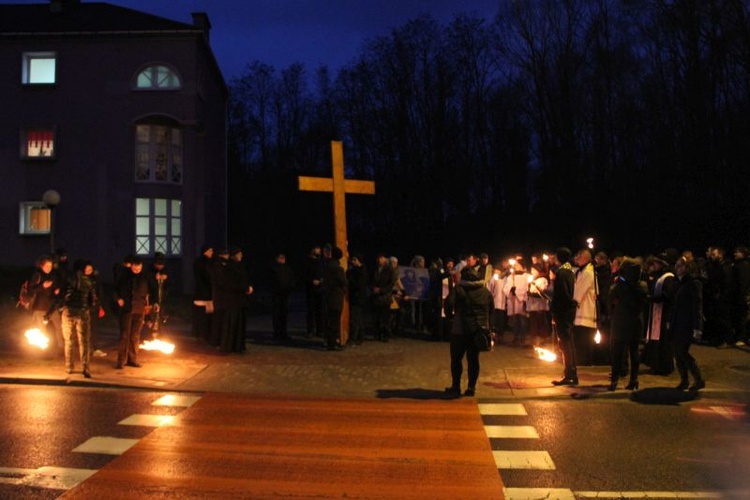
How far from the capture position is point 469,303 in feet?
34.1

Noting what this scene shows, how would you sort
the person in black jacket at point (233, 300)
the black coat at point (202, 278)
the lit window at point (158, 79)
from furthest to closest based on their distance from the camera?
the lit window at point (158, 79)
the black coat at point (202, 278)
the person in black jacket at point (233, 300)

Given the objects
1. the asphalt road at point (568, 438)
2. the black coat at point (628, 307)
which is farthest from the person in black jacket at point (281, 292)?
the black coat at point (628, 307)

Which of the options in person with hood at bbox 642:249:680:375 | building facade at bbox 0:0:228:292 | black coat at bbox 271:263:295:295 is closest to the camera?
person with hood at bbox 642:249:680:375

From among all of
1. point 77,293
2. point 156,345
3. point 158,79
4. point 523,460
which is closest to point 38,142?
point 158,79

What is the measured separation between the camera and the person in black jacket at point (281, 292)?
1591 cm

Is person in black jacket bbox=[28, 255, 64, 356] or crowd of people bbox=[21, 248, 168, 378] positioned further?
person in black jacket bbox=[28, 255, 64, 356]

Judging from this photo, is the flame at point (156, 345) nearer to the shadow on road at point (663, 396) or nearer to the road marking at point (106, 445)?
the road marking at point (106, 445)

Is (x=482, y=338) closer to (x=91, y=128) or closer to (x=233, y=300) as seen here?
(x=233, y=300)

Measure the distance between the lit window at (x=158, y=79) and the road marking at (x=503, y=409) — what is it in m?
24.0

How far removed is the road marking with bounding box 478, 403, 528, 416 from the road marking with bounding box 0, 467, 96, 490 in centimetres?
496

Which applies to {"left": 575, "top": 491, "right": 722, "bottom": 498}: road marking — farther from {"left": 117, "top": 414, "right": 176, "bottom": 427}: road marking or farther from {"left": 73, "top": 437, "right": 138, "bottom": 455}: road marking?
{"left": 117, "top": 414, "right": 176, "bottom": 427}: road marking

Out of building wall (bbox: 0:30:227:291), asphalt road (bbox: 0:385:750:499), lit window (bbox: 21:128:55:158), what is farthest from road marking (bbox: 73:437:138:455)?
lit window (bbox: 21:128:55:158)

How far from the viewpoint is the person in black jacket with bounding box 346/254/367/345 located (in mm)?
15648

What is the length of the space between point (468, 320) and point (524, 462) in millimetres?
3198
